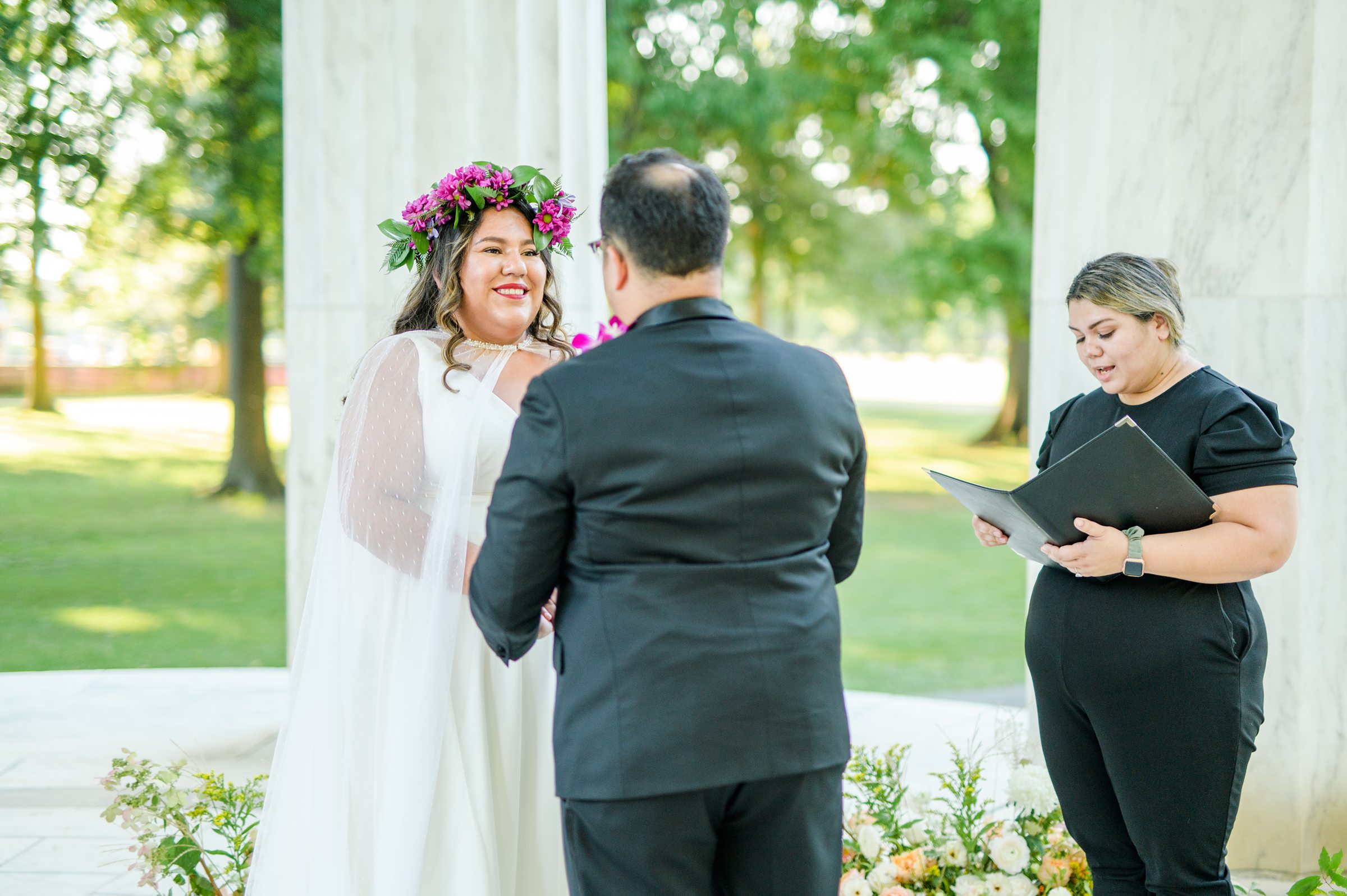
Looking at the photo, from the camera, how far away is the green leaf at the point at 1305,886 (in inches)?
114

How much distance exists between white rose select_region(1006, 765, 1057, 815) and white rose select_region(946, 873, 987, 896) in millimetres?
261

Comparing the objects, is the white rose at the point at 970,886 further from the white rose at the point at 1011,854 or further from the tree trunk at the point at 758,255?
the tree trunk at the point at 758,255

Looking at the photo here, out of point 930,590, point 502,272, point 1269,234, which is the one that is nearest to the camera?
point 502,272

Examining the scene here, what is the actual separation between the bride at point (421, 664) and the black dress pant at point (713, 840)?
28.4 inches

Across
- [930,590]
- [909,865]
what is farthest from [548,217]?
[930,590]

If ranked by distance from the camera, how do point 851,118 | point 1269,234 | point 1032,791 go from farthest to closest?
point 851,118, point 1269,234, point 1032,791

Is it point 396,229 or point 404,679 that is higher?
point 396,229

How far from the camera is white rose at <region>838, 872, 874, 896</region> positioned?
Answer: 2941 mm

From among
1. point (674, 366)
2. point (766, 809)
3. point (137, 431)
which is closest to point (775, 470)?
point (674, 366)

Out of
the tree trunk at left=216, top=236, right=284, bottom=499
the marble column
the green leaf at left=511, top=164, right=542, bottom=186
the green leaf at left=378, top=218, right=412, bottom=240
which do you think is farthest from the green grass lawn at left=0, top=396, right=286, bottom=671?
the green leaf at left=511, top=164, right=542, bottom=186

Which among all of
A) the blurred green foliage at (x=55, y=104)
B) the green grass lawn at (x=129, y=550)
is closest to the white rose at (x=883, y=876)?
the green grass lawn at (x=129, y=550)

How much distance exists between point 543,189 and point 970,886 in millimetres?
2126

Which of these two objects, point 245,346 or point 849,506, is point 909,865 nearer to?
point 849,506

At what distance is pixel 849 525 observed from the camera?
2180 millimetres
